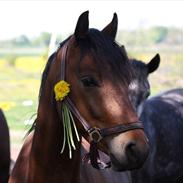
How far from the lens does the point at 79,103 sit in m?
2.83

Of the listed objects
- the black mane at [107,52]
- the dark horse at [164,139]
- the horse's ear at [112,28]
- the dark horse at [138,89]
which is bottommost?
the dark horse at [164,139]

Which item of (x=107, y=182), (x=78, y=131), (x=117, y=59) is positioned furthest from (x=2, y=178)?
(x=117, y=59)

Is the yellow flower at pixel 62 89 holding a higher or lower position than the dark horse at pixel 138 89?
higher

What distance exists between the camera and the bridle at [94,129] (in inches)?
104

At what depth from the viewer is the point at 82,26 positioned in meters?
2.83

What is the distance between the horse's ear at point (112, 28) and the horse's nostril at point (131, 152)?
72 cm

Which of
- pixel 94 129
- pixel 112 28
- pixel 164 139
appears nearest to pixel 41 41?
pixel 164 139

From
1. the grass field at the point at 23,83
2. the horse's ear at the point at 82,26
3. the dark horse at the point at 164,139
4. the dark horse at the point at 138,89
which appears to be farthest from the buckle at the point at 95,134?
the grass field at the point at 23,83

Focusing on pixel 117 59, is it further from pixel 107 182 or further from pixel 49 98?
pixel 107 182

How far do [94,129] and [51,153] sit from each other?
1.32ft

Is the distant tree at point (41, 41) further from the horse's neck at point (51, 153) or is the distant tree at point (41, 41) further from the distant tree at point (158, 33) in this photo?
the horse's neck at point (51, 153)

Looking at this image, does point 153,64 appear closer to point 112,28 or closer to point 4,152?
point 4,152

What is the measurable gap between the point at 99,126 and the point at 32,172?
63 cm

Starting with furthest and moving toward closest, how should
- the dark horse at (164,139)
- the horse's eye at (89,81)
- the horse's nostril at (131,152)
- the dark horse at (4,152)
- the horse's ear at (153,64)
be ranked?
1. the dark horse at (164,139)
2. the horse's ear at (153,64)
3. the dark horse at (4,152)
4. the horse's eye at (89,81)
5. the horse's nostril at (131,152)
